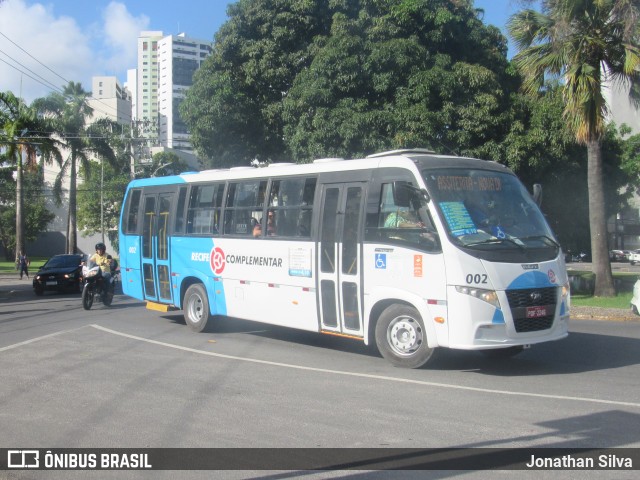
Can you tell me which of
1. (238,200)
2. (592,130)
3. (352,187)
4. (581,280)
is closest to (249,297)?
(238,200)

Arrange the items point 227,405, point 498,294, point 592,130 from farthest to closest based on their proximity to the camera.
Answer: point 592,130, point 498,294, point 227,405

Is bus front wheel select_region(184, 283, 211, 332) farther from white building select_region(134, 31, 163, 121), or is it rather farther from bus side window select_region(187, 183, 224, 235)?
white building select_region(134, 31, 163, 121)

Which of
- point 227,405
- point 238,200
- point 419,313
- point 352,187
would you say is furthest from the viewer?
point 238,200

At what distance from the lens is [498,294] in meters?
8.65

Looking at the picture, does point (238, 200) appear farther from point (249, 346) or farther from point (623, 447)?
point (623, 447)

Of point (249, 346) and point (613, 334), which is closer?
point (249, 346)

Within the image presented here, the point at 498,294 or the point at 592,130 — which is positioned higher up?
the point at 592,130

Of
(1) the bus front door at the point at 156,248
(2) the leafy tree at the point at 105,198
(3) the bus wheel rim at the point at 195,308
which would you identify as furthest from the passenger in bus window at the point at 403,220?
(2) the leafy tree at the point at 105,198

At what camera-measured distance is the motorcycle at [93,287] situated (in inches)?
729

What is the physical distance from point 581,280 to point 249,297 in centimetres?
1406

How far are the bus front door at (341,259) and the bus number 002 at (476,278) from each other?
74.1 inches

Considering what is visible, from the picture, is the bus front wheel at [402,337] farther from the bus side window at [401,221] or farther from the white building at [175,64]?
the white building at [175,64]

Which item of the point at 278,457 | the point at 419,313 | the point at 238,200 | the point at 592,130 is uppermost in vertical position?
the point at 592,130

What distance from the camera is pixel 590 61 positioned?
1900 cm
